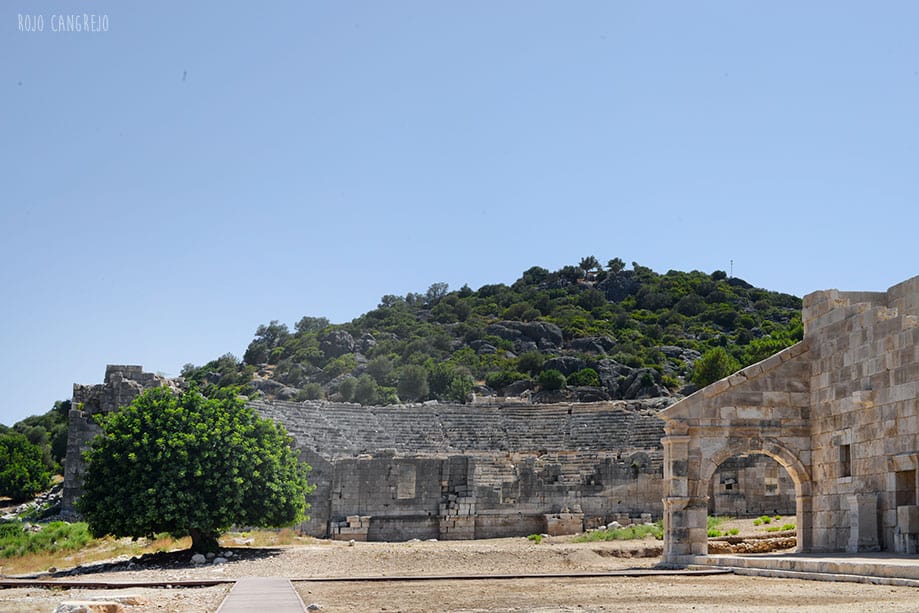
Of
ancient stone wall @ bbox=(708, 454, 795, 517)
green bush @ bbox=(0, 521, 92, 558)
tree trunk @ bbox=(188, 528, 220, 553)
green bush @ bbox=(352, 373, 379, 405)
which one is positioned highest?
green bush @ bbox=(352, 373, 379, 405)

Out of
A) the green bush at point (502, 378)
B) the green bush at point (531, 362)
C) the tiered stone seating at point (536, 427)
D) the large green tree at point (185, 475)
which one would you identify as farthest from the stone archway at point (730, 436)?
the green bush at point (531, 362)

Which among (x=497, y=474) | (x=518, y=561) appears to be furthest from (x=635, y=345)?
(x=518, y=561)

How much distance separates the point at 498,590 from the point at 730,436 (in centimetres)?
695

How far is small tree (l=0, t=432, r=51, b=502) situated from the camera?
5081cm

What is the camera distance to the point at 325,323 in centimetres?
9431

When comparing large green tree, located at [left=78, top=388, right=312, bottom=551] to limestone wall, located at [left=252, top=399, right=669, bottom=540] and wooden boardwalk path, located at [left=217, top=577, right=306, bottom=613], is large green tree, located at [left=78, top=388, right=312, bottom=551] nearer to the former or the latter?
wooden boardwalk path, located at [left=217, top=577, right=306, bottom=613]

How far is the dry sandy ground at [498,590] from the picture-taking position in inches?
435

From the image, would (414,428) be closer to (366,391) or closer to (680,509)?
(680,509)

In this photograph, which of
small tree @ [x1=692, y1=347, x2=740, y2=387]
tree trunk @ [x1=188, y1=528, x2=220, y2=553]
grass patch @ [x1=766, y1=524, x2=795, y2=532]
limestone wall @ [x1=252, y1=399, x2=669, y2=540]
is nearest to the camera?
tree trunk @ [x1=188, y1=528, x2=220, y2=553]

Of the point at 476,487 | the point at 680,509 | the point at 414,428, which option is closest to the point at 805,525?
the point at 680,509

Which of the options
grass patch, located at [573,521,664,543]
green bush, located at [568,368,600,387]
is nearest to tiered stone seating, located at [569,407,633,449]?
grass patch, located at [573,521,664,543]

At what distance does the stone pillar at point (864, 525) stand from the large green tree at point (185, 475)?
11462 millimetres

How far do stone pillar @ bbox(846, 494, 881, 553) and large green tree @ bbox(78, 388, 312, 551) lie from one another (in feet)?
37.6

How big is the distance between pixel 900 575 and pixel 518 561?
9792 mm
